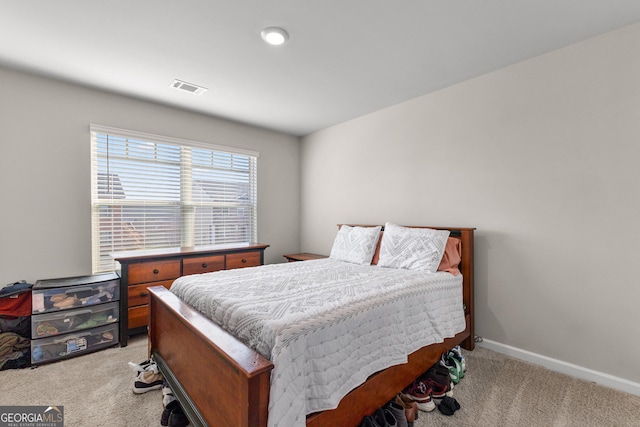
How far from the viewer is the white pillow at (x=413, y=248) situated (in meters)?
2.45

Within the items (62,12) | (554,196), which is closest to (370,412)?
(554,196)

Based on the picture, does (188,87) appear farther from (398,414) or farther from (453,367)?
(453,367)

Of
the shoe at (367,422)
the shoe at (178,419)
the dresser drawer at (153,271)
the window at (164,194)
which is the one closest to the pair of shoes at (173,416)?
the shoe at (178,419)

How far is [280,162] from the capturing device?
442 cm

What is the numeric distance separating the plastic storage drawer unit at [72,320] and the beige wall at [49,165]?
23.3 inches

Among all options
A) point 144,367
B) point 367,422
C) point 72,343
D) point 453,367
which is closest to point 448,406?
point 453,367

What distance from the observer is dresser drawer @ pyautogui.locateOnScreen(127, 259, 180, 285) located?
262 centimetres

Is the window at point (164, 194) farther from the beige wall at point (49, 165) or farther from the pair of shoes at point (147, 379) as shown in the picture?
the pair of shoes at point (147, 379)

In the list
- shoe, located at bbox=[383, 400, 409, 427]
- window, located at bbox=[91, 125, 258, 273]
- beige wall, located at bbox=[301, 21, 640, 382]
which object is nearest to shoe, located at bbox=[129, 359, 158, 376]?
window, located at bbox=[91, 125, 258, 273]

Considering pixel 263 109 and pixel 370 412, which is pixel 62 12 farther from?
pixel 370 412

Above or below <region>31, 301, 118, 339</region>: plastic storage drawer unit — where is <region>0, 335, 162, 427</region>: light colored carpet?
below

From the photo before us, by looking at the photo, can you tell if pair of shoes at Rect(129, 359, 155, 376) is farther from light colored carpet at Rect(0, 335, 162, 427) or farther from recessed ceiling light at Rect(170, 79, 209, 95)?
recessed ceiling light at Rect(170, 79, 209, 95)

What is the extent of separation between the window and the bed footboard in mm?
1460

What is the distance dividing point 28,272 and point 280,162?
303 cm
